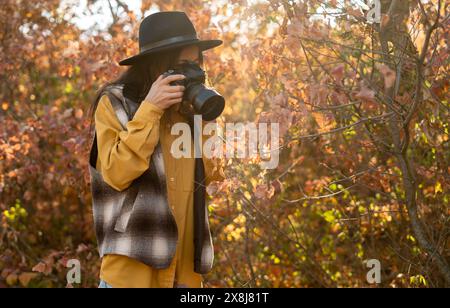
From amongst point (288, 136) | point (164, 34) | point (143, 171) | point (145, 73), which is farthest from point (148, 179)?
point (288, 136)

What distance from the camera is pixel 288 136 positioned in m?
3.32

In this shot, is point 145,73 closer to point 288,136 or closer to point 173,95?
point 173,95

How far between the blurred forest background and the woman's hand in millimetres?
616

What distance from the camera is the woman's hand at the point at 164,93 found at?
2.48m

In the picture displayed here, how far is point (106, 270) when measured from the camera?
2.50 meters

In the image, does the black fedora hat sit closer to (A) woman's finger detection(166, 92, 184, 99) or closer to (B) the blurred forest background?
(A) woman's finger detection(166, 92, 184, 99)

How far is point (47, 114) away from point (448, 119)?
111 inches

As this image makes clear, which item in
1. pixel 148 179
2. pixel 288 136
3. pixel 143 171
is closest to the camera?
pixel 143 171

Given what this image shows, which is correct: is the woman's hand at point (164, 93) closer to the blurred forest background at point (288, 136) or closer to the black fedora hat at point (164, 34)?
the black fedora hat at point (164, 34)

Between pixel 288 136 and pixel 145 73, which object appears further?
pixel 288 136

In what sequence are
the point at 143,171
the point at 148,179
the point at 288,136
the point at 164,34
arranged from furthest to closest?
the point at 288,136
the point at 164,34
the point at 148,179
the point at 143,171

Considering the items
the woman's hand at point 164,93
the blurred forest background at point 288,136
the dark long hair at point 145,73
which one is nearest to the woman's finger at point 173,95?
the woman's hand at point 164,93

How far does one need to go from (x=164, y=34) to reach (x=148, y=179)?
0.56 meters

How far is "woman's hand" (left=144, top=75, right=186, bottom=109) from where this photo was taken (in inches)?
97.8
